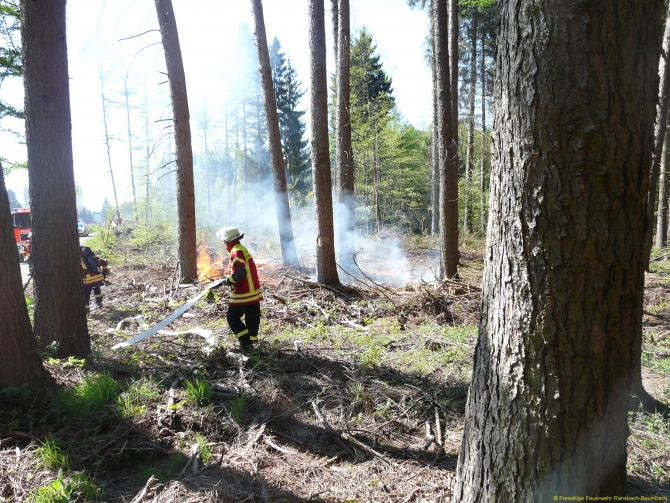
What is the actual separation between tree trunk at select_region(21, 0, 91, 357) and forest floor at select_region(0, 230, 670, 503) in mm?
752

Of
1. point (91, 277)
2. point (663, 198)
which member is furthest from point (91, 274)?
point (663, 198)

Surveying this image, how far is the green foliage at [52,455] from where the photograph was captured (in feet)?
10.2

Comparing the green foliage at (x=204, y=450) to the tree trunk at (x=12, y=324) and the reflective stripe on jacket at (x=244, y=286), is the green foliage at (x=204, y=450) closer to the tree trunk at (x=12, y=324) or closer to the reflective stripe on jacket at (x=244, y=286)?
the tree trunk at (x=12, y=324)

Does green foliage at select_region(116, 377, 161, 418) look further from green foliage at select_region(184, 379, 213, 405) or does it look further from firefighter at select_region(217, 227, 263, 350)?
firefighter at select_region(217, 227, 263, 350)

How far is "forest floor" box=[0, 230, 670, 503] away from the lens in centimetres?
295

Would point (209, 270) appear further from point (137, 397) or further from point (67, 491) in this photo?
point (67, 491)

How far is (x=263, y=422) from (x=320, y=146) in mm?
6705

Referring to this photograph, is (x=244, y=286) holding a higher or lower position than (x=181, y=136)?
lower

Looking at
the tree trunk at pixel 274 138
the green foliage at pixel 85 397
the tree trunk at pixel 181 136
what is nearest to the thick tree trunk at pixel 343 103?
the tree trunk at pixel 274 138

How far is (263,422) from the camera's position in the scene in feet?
12.6

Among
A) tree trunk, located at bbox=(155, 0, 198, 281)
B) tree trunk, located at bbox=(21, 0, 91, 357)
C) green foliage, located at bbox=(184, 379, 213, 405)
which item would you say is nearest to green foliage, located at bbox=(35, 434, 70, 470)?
green foliage, located at bbox=(184, 379, 213, 405)

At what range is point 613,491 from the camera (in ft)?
6.07

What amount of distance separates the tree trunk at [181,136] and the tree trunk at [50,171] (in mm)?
4822

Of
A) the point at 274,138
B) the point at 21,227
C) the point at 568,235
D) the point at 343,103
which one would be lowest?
the point at 21,227
